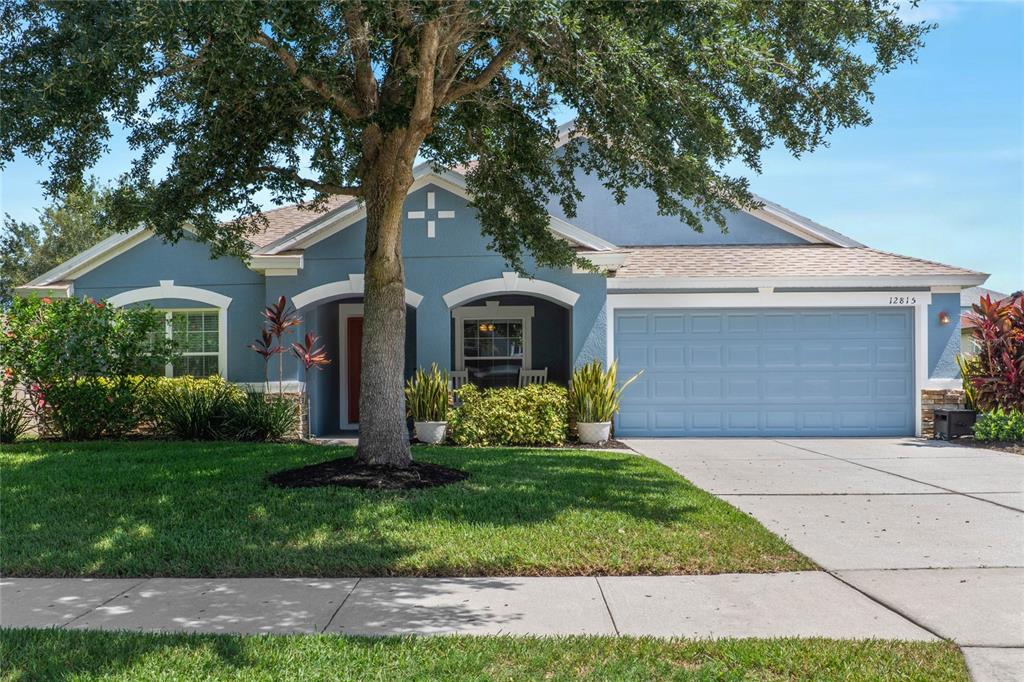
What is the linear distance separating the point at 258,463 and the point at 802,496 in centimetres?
653

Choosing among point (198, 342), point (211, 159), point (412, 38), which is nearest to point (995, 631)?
point (412, 38)

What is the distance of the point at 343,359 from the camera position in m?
15.7

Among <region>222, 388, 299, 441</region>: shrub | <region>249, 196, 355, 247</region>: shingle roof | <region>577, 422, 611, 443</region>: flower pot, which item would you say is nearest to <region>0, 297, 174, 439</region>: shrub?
<region>222, 388, 299, 441</region>: shrub

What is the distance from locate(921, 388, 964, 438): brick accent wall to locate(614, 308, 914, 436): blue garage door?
0.73 ft

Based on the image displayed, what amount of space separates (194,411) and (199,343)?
7.40 feet

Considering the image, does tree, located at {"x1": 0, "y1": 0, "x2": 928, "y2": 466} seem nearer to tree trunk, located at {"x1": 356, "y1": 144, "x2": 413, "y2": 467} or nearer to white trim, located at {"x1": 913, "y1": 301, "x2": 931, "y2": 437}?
tree trunk, located at {"x1": 356, "y1": 144, "x2": 413, "y2": 467}

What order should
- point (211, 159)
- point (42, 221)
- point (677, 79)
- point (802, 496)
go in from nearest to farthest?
point (677, 79) < point (802, 496) < point (211, 159) < point (42, 221)

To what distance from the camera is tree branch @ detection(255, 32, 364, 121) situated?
22.5 ft

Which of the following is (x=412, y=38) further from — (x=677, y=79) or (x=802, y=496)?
(x=802, y=496)

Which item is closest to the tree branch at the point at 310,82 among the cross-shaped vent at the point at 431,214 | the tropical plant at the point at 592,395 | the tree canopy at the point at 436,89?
the tree canopy at the point at 436,89

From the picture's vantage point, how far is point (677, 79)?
756 centimetres

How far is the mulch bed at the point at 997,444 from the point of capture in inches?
472

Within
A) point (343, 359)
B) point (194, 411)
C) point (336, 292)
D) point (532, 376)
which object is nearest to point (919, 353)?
point (532, 376)

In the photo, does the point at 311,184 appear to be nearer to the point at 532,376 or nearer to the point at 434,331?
the point at 434,331
